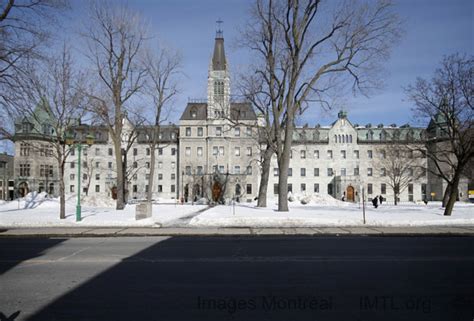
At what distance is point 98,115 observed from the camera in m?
28.2

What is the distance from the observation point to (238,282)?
287 inches

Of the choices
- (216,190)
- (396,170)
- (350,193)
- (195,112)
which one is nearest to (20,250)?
(216,190)

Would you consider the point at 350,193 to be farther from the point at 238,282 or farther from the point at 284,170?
the point at 238,282

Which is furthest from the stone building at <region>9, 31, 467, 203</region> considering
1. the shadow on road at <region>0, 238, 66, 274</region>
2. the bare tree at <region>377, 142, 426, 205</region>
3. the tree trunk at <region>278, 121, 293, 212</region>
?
the shadow on road at <region>0, 238, 66, 274</region>

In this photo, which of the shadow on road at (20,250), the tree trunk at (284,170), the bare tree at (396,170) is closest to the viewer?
the shadow on road at (20,250)

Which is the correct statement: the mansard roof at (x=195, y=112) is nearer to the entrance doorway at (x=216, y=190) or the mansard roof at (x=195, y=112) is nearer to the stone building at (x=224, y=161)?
the stone building at (x=224, y=161)

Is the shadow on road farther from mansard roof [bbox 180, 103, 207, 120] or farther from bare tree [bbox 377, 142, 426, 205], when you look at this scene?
mansard roof [bbox 180, 103, 207, 120]

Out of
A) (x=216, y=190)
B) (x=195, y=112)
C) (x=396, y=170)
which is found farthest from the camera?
(x=195, y=112)

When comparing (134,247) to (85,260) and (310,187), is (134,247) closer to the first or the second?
(85,260)

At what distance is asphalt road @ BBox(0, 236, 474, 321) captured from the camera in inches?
218

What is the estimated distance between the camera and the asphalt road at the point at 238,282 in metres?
5.55

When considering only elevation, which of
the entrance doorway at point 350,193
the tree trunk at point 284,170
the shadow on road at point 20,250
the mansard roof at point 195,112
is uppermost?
the mansard roof at point 195,112

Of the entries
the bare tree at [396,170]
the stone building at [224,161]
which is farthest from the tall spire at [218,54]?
the bare tree at [396,170]

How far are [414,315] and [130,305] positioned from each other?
15.0ft
